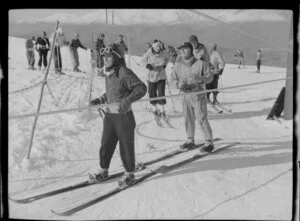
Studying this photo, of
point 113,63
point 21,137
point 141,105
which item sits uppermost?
point 113,63

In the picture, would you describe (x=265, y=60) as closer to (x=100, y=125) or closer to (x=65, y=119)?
(x=100, y=125)

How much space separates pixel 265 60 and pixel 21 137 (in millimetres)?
2357

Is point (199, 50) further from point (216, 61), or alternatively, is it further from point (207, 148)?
point (207, 148)

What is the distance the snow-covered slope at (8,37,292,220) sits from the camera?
3.74 meters

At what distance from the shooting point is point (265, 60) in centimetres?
401

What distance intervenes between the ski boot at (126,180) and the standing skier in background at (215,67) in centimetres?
116

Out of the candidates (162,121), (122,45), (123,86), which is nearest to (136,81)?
(123,86)

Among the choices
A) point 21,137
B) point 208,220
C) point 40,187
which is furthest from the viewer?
point 21,137

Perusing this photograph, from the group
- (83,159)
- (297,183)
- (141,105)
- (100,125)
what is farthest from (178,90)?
(297,183)

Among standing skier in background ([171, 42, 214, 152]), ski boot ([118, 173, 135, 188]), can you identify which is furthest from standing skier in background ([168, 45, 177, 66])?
ski boot ([118, 173, 135, 188])

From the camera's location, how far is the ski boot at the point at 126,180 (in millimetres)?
4020

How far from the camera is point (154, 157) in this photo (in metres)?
4.36
